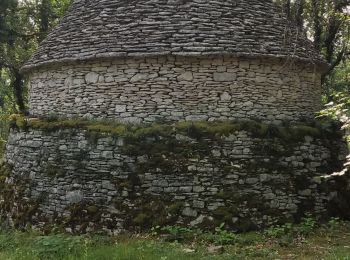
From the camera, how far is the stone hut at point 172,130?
8609 millimetres

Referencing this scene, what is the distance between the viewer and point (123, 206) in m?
8.58

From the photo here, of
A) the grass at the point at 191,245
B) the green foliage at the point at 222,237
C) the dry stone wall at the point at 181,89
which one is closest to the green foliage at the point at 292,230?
the grass at the point at 191,245

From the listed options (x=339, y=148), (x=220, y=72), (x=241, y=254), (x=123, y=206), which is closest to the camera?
(x=241, y=254)

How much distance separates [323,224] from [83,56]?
242 inches

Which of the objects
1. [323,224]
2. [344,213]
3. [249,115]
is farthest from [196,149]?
[344,213]

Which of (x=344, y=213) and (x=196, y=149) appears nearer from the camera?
(x=196, y=149)

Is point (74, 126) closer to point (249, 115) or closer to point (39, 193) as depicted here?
point (39, 193)

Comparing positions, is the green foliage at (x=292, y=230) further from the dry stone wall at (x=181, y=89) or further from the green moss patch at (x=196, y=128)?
the dry stone wall at (x=181, y=89)

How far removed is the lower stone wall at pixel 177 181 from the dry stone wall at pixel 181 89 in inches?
23.5

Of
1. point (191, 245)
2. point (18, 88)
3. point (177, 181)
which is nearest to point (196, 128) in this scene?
point (177, 181)

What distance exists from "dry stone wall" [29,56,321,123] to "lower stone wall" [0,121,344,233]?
1.96ft

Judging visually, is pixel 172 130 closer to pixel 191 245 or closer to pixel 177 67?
pixel 177 67

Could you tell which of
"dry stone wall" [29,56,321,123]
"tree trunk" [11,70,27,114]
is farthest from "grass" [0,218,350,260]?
"tree trunk" [11,70,27,114]

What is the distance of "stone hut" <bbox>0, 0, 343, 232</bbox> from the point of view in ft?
28.2
